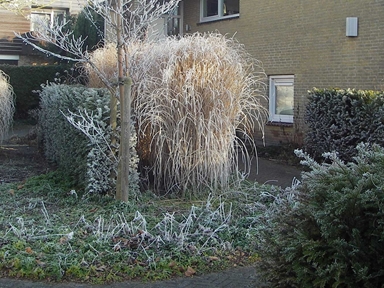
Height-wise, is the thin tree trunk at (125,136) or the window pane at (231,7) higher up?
the window pane at (231,7)

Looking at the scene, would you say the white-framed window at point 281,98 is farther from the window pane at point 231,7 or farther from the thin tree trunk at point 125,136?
the thin tree trunk at point 125,136

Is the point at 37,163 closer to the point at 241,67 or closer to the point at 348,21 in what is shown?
the point at 241,67

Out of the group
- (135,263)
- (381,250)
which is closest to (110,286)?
(135,263)

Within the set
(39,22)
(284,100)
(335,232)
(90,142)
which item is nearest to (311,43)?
(284,100)

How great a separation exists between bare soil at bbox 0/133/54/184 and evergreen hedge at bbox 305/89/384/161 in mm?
5356

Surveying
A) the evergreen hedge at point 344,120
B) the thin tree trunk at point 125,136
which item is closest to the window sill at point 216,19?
the evergreen hedge at point 344,120

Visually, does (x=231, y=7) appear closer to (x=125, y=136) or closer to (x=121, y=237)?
(x=125, y=136)

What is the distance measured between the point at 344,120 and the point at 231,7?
7.37 meters

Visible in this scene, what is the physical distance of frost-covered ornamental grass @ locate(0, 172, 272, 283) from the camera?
5.25 meters

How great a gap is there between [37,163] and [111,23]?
566 cm

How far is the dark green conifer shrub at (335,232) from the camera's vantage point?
11.1 feet

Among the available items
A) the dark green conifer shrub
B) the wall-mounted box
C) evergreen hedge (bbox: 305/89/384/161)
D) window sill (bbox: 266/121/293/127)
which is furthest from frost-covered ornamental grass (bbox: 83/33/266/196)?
window sill (bbox: 266/121/293/127)

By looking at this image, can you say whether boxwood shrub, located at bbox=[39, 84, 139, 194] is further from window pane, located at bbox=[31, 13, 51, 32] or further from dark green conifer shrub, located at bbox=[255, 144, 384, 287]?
dark green conifer shrub, located at bbox=[255, 144, 384, 287]

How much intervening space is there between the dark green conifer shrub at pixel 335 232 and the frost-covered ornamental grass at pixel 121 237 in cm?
146
